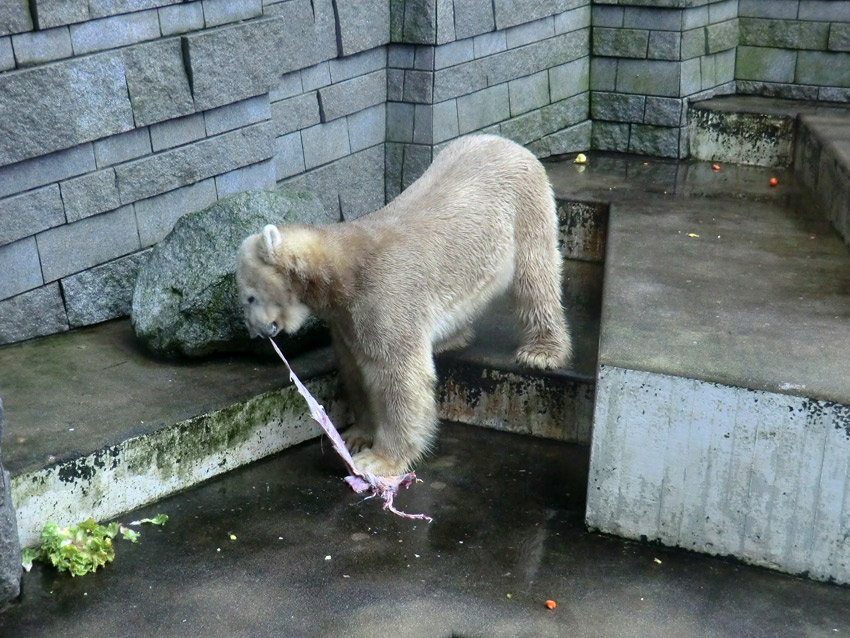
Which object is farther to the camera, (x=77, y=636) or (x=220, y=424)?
(x=220, y=424)

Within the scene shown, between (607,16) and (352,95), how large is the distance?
2.68 meters

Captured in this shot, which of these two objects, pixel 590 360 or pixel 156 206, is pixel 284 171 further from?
pixel 590 360

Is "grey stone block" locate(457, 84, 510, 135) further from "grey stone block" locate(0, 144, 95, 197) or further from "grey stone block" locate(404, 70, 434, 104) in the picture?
"grey stone block" locate(0, 144, 95, 197)

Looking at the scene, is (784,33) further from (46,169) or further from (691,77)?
(46,169)

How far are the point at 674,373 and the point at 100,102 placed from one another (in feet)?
9.68

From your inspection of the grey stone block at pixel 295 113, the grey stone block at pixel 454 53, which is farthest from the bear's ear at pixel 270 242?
the grey stone block at pixel 454 53

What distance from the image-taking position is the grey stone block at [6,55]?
451cm

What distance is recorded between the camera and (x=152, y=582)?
3918mm

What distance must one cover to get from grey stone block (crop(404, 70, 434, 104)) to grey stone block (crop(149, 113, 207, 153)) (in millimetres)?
1768

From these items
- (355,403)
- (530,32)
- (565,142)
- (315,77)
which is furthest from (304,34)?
(565,142)

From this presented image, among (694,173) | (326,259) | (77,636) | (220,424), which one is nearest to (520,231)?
(326,259)

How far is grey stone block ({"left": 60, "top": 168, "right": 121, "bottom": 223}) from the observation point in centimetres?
495

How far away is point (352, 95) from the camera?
6582 millimetres

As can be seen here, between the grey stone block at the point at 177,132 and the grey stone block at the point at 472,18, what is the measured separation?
211 cm
